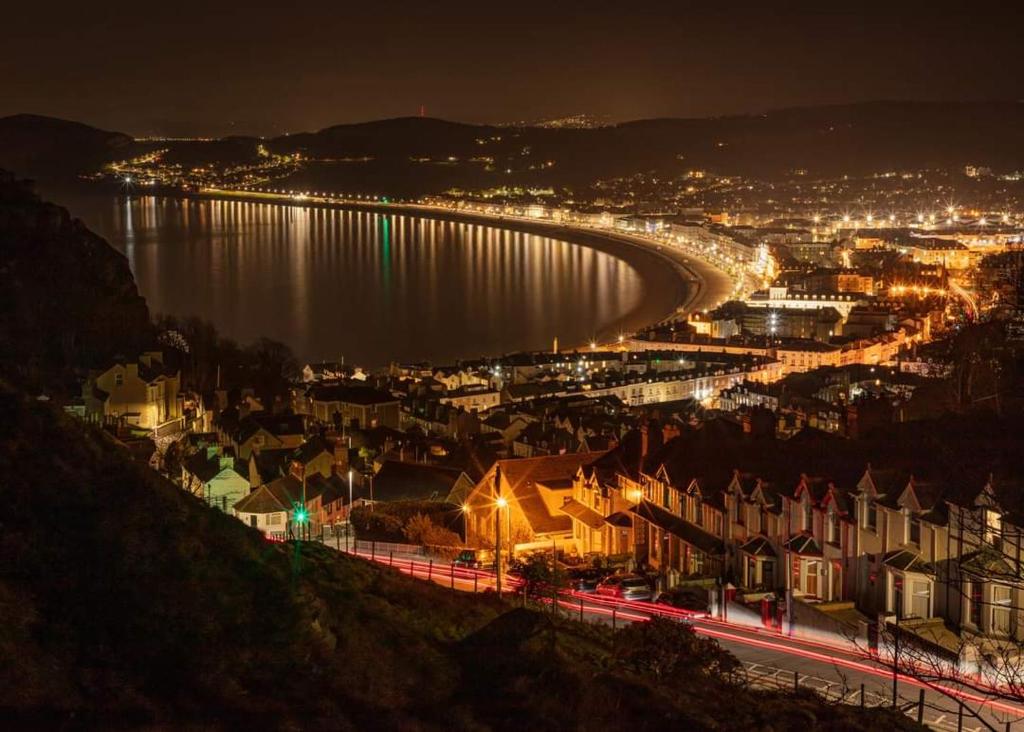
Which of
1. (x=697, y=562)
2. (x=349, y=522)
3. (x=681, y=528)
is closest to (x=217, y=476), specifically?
(x=349, y=522)

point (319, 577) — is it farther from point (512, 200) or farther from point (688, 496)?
point (512, 200)

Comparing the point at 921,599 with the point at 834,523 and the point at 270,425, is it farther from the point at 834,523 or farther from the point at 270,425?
the point at 270,425

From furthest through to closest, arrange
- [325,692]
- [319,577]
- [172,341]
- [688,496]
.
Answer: [172,341]
[688,496]
[319,577]
[325,692]

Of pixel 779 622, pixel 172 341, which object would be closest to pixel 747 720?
pixel 779 622

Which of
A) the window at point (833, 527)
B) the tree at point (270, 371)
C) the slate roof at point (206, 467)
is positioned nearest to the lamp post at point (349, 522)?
the slate roof at point (206, 467)

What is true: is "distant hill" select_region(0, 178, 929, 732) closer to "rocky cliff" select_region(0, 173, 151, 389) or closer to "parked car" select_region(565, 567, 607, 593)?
"parked car" select_region(565, 567, 607, 593)

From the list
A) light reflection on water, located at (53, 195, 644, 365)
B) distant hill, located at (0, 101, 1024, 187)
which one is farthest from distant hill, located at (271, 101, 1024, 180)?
light reflection on water, located at (53, 195, 644, 365)
